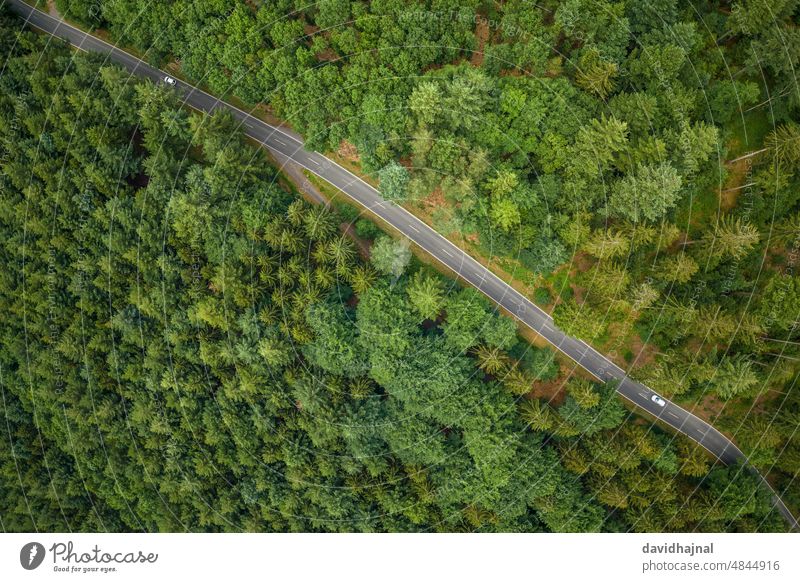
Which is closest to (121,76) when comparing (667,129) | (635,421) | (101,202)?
(101,202)

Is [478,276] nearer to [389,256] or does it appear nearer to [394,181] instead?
[389,256]

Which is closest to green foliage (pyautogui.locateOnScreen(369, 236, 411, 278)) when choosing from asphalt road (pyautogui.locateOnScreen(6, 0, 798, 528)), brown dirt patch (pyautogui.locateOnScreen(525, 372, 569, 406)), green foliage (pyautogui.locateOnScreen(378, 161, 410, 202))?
asphalt road (pyautogui.locateOnScreen(6, 0, 798, 528))

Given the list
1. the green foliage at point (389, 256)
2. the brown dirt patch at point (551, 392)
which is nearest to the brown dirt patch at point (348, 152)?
the green foliage at point (389, 256)

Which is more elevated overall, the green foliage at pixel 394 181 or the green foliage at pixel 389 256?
the green foliage at pixel 394 181

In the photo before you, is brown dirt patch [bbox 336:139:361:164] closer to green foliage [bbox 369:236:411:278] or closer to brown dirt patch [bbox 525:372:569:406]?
green foliage [bbox 369:236:411:278]

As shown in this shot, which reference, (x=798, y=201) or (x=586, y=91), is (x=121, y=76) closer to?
(x=586, y=91)

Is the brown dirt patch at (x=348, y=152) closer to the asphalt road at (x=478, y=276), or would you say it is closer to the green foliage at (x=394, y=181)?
the asphalt road at (x=478, y=276)

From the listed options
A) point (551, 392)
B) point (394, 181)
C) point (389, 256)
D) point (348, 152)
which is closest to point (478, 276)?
point (389, 256)

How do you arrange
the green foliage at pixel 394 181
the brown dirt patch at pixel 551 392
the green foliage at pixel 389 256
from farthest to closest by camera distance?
1. the brown dirt patch at pixel 551 392
2. the green foliage at pixel 389 256
3. the green foliage at pixel 394 181
